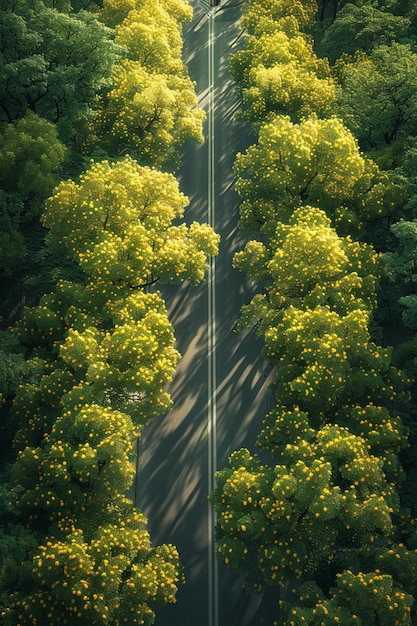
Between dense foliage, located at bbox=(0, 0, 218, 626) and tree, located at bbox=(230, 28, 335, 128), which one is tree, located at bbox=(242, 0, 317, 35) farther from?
dense foliage, located at bbox=(0, 0, 218, 626)

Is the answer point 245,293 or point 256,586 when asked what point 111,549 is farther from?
point 245,293

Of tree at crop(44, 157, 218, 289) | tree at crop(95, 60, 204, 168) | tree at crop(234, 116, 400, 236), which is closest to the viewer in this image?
tree at crop(44, 157, 218, 289)

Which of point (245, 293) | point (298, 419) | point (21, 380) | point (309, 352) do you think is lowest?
point (21, 380)

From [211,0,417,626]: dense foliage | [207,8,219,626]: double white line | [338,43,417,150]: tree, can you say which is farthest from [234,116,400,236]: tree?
[207,8,219,626]: double white line

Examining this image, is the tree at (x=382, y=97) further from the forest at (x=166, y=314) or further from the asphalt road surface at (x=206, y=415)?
the asphalt road surface at (x=206, y=415)

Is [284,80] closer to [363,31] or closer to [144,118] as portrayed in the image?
[363,31]

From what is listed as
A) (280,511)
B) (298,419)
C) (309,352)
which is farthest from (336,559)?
(309,352)
